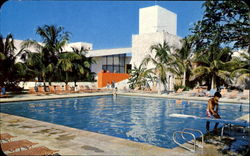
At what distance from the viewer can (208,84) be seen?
25250 millimetres

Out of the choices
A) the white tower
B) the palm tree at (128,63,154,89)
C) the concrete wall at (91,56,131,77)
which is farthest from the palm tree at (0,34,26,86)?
the concrete wall at (91,56,131,77)

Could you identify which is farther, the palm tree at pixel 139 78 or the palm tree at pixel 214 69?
the palm tree at pixel 139 78

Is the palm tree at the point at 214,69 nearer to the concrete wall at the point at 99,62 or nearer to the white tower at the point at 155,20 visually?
the white tower at the point at 155,20

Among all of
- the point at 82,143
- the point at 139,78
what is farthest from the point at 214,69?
the point at 82,143

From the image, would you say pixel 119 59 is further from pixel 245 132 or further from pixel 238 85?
pixel 245 132

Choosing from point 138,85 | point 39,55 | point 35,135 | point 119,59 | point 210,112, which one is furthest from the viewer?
point 119,59

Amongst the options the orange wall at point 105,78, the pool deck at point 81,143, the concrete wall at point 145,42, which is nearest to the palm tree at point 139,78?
the concrete wall at point 145,42

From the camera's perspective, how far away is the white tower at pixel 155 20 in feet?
96.0

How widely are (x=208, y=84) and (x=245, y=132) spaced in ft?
64.1

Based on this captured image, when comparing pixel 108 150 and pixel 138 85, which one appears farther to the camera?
pixel 138 85

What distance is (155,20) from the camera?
29.2 metres

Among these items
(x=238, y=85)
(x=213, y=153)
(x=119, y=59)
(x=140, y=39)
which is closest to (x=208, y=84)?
(x=238, y=85)

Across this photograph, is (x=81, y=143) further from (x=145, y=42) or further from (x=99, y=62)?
(x=99, y=62)

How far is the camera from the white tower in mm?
29269
